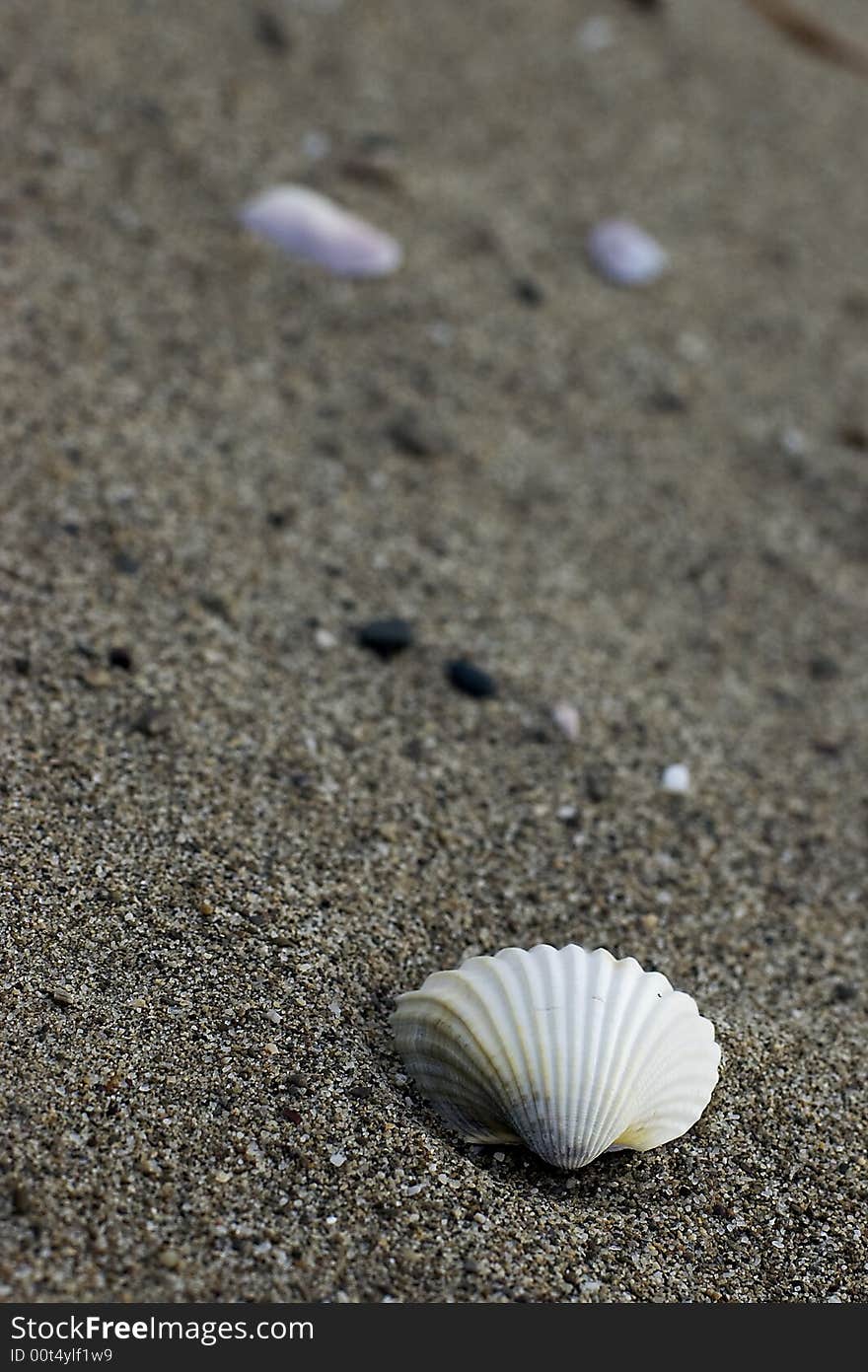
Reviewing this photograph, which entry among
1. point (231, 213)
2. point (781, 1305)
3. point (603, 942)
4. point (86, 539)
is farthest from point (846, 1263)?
point (231, 213)

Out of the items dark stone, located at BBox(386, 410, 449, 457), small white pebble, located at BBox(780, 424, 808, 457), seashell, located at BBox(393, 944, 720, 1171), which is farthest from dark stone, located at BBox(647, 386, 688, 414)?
seashell, located at BBox(393, 944, 720, 1171)

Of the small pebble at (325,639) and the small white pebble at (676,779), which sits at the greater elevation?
the small white pebble at (676,779)

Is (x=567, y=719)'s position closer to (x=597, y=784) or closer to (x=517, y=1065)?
(x=597, y=784)

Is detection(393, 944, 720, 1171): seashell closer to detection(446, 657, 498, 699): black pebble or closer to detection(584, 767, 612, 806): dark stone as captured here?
detection(584, 767, 612, 806): dark stone

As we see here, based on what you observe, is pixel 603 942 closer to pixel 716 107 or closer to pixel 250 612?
pixel 250 612

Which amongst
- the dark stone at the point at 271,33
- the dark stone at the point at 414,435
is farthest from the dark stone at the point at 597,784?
the dark stone at the point at 271,33

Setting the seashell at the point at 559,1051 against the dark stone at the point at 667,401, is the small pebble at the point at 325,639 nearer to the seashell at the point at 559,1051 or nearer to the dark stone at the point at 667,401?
the seashell at the point at 559,1051
